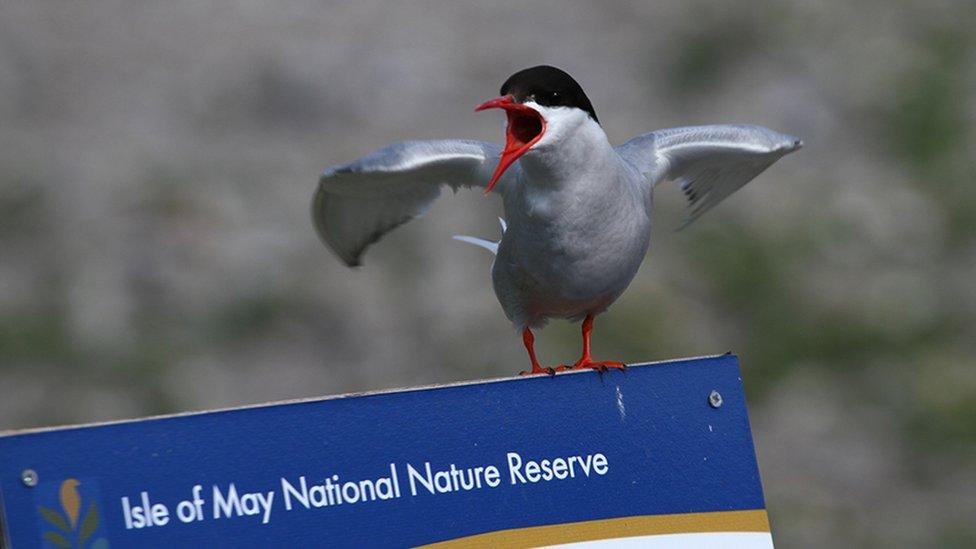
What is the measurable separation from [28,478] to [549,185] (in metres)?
1.20

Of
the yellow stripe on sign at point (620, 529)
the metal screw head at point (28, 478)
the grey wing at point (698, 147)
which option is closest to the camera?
the metal screw head at point (28, 478)

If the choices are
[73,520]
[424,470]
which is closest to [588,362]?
[424,470]

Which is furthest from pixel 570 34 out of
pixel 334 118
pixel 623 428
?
pixel 623 428

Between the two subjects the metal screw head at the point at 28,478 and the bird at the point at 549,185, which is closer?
the metal screw head at the point at 28,478

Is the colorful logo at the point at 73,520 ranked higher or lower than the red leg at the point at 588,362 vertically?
lower

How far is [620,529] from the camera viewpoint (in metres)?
2.24

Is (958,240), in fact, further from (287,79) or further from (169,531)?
(169,531)

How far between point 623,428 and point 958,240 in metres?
4.41

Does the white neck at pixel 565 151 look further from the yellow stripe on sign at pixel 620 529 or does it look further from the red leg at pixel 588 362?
the yellow stripe on sign at pixel 620 529

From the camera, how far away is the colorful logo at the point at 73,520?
1.79 m

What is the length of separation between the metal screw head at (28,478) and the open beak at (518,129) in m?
1.00

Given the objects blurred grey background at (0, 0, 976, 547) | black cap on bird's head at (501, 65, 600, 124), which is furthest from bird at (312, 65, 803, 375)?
blurred grey background at (0, 0, 976, 547)

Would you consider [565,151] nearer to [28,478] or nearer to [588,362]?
[588,362]

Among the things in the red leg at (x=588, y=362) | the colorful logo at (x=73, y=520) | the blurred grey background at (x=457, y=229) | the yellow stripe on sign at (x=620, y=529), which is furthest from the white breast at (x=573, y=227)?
the blurred grey background at (x=457, y=229)
